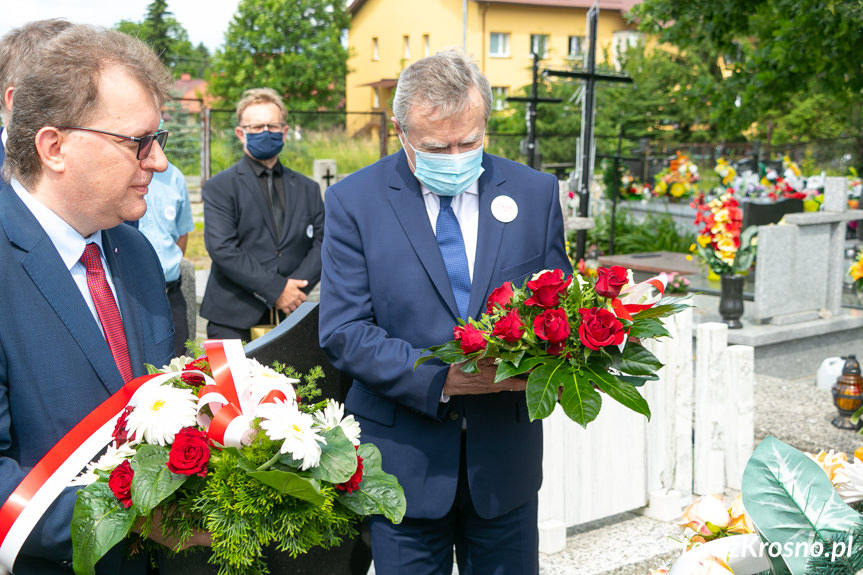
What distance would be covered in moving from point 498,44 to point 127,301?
3928 centimetres

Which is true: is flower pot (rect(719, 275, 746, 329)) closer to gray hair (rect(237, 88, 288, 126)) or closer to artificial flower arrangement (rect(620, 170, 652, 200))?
gray hair (rect(237, 88, 288, 126))

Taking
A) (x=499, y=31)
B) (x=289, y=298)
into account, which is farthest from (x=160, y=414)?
(x=499, y=31)

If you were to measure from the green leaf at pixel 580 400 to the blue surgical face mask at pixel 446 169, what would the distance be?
2.47ft

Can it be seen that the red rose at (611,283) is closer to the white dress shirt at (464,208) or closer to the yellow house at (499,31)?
the white dress shirt at (464,208)

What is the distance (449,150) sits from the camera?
2.39m

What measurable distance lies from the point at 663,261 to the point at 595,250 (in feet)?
2.58

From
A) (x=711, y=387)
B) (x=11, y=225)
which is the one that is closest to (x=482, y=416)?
(x=11, y=225)

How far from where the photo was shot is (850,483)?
138 centimetres

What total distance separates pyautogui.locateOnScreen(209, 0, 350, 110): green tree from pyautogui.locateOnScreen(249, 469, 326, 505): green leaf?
42.3 m

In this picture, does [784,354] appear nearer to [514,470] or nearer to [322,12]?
[514,470]

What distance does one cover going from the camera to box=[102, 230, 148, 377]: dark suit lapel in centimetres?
189

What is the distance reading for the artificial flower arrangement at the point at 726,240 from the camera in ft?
25.3

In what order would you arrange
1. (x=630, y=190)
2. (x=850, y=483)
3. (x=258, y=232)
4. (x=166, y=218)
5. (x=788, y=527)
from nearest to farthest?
1. (x=788, y=527)
2. (x=850, y=483)
3. (x=166, y=218)
4. (x=258, y=232)
5. (x=630, y=190)

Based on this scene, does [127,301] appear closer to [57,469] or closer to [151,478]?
[57,469]
